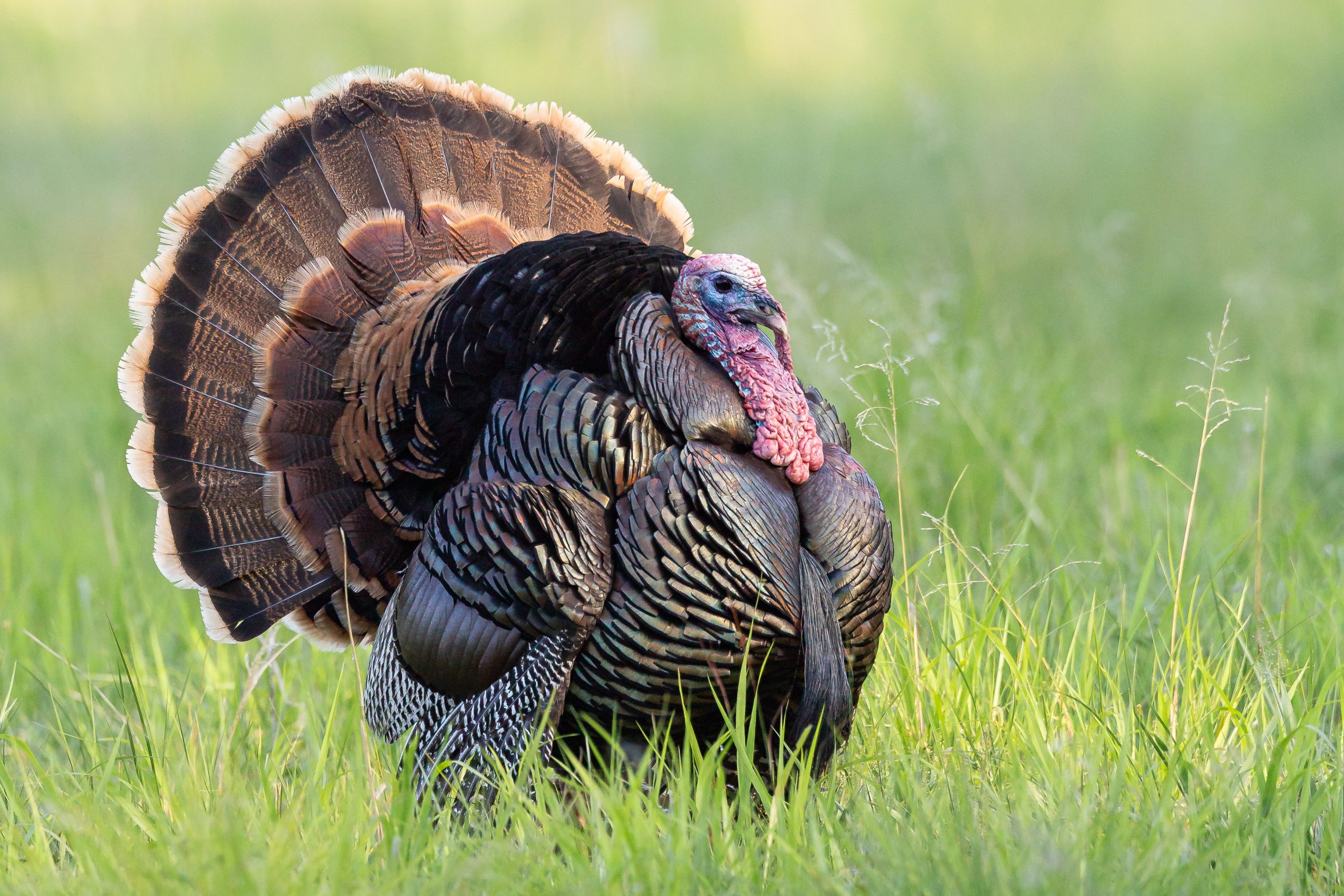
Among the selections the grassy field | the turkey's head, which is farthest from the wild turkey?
the grassy field

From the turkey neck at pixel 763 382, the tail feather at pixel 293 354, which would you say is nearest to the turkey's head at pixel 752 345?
the turkey neck at pixel 763 382

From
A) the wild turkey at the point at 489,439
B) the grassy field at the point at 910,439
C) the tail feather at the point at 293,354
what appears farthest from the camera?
the tail feather at the point at 293,354

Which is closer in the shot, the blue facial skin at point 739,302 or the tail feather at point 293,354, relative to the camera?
the blue facial skin at point 739,302

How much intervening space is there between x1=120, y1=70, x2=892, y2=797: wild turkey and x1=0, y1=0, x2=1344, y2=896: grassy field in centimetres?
22

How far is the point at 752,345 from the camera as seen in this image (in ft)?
9.40

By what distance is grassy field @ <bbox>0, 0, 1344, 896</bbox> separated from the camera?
7.97 ft

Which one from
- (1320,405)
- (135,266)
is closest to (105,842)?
(1320,405)

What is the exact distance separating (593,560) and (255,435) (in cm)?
119

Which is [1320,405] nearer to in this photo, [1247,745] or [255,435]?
[1247,745]

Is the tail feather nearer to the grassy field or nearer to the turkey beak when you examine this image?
the grassy field

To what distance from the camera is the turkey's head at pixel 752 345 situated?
9.12 ft

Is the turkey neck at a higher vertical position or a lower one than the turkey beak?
lower

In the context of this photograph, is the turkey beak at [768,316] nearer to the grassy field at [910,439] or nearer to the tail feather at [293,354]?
the grassy field at [910,439]

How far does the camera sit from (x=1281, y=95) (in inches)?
381
